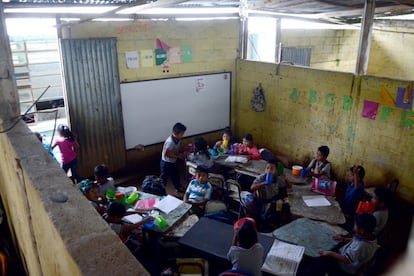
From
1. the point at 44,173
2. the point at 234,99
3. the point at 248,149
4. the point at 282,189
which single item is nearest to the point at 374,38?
the point at 234,99

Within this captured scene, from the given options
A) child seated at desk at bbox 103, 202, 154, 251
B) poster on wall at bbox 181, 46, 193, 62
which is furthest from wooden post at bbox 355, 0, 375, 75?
child seated at desk at bbox 103, 202, 154, 251

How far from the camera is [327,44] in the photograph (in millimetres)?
9633

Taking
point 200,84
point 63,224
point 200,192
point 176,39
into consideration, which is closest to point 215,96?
point 200,84

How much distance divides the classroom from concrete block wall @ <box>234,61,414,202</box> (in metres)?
0.02

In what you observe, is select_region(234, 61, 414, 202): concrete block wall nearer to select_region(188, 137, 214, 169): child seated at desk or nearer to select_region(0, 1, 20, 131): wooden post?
select_region(188, 137, 214, 169): child seated at desk

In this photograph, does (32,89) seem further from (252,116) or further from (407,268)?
(407,268)

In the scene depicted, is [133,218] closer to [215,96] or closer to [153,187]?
[153,187]

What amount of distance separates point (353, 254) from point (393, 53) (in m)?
8.16

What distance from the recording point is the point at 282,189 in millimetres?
4668

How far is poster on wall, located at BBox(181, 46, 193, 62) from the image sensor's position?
7234mm

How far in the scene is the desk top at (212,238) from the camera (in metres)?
3.37

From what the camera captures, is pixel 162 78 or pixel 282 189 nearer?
pixel 282 189

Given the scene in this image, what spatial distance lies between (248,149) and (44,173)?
3991 mm

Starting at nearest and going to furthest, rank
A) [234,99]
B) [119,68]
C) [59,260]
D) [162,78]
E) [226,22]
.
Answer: [59,260]
[119,68]
[162,78]
[226,22]
[234,99]
